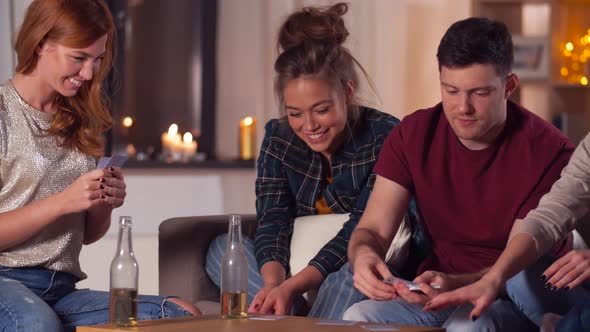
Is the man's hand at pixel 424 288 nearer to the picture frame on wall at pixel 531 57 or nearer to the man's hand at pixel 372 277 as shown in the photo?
the man's hand at pixel 372 277

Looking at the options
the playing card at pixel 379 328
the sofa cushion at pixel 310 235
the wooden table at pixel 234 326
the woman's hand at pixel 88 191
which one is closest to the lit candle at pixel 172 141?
the sofa cushion at pixel 310 235

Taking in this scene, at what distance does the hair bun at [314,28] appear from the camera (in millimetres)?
2895

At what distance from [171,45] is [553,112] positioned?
211 cm

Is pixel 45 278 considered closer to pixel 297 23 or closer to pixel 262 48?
pixel 297 23

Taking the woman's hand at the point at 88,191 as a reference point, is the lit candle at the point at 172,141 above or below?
below

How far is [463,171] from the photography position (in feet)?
8.04

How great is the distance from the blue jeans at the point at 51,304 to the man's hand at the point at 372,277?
42 cm

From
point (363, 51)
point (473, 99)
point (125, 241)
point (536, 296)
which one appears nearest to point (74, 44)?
point (125, 241)

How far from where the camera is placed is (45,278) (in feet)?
7.77

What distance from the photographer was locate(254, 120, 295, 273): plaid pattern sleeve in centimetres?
281

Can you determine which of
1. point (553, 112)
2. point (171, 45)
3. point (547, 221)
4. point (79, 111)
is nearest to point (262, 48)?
point (171, 45)

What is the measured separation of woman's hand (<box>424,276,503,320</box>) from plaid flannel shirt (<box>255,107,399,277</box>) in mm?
684

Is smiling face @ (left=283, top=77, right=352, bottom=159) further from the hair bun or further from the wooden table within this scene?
the wooden table

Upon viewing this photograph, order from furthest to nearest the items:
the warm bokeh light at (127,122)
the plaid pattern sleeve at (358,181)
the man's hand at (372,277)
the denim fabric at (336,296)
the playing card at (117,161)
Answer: the warm bokeh light at (127,122) → the plaid pattern sleeve at (358,181) → the denim fabric at (336,296) → the playing card at (117,161) → the man's hand at (372,277)
